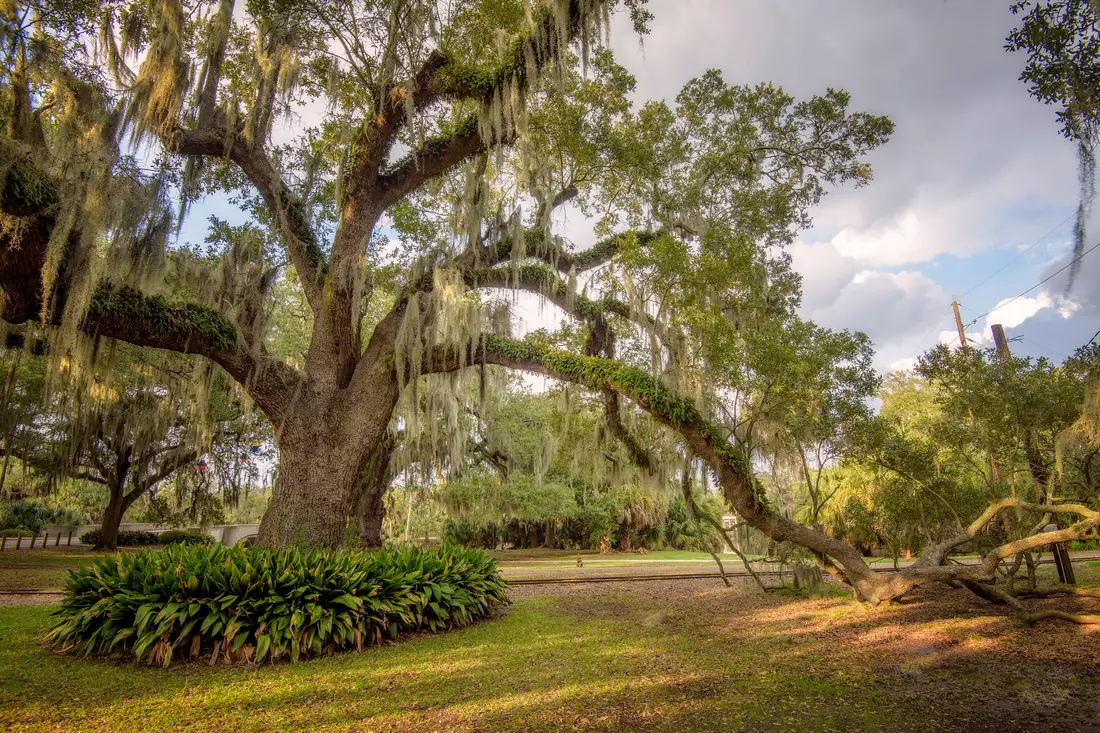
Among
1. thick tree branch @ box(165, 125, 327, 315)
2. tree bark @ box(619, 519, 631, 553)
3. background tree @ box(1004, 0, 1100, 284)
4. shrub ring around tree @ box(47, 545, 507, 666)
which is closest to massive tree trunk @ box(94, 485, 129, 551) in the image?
thick tree branch @ box(165, 125, 327, 315)

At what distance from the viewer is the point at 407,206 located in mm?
10992

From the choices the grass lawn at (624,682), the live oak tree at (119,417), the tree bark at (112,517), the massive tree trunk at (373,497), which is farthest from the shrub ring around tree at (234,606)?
the tree bark at (112,517)

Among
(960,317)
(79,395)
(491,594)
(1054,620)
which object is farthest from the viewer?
(960,317)

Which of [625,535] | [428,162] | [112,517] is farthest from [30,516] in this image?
[428,162]

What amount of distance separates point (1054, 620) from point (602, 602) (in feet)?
18.6

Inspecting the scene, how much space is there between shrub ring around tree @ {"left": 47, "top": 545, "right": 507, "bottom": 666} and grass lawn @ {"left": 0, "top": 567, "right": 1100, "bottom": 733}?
24 cm

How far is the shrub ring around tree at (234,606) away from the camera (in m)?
5.21

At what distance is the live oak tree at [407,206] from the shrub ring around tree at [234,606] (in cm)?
174

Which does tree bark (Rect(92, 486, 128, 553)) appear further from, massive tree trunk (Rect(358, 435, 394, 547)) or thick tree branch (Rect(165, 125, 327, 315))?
thick tree branch (Rect(165, 125, 327, 315))

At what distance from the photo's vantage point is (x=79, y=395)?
12.2 meters

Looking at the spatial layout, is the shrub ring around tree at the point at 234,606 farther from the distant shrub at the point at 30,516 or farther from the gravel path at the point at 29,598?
the distant shrub at the point at 30,516

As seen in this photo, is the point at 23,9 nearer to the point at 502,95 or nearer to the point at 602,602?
the point at 502,95

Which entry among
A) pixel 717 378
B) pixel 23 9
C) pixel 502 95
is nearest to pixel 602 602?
pixel 717 378

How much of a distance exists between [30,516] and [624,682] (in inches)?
1585
